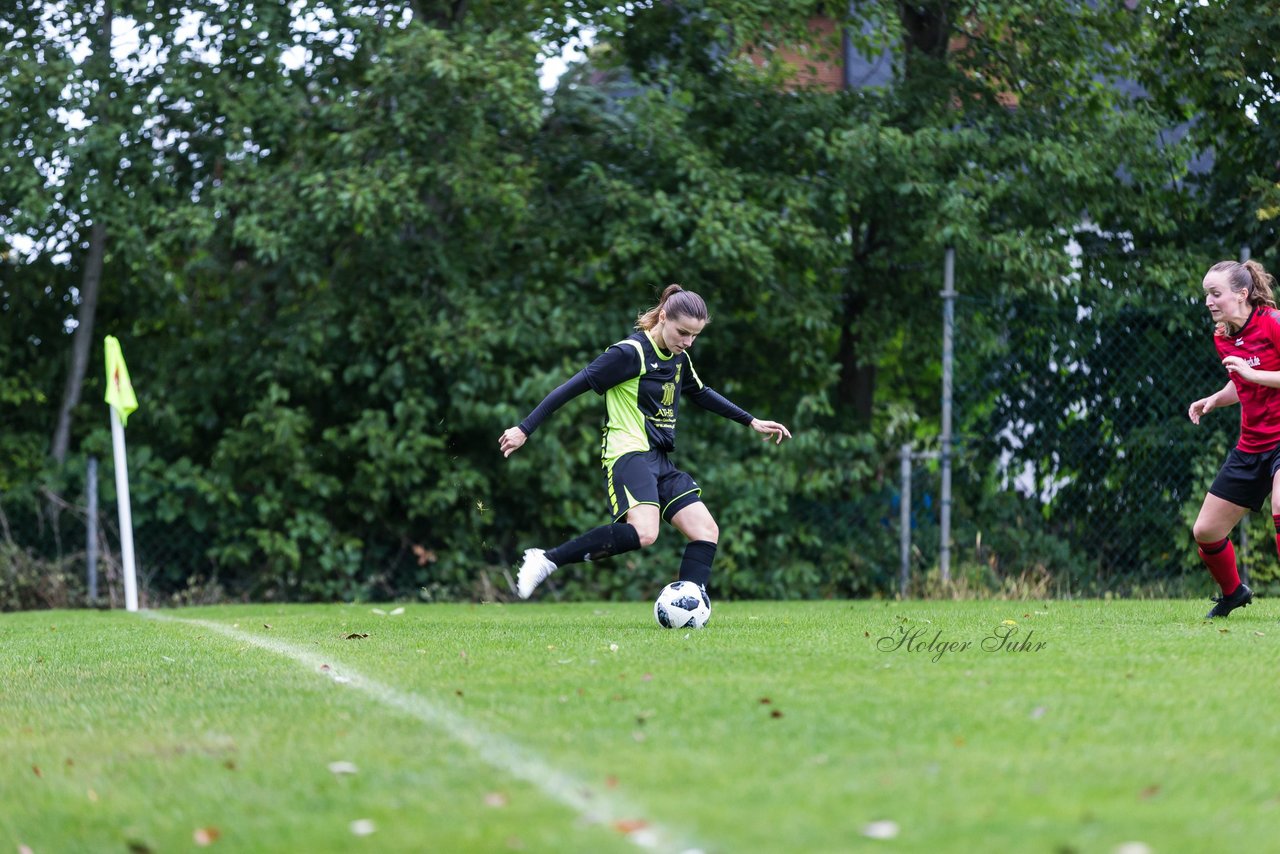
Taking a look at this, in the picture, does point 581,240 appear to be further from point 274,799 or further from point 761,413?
point 274,799

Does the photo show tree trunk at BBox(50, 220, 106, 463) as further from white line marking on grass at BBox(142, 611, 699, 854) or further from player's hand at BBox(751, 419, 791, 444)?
white line marking on grass at BBox(142, 611, 699, 854)

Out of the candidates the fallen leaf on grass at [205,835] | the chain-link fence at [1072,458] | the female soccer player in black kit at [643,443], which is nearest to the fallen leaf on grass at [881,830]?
the fallen leaf on grass at [205,835]

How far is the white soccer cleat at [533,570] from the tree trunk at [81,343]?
26.7 feet

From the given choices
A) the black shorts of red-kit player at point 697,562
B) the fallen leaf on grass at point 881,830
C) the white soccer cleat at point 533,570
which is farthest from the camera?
the black shorts of red-kit player at point 697,562

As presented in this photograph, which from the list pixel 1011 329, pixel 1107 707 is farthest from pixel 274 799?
pixel 1011 329

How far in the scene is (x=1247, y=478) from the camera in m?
7.95

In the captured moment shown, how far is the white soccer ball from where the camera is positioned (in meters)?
7.84

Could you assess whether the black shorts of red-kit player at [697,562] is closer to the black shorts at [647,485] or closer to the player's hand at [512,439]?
the black shorts at [647,485]

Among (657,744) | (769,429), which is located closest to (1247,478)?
(769,429)

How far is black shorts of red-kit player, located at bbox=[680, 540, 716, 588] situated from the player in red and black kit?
262 cm

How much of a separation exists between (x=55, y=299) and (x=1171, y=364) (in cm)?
1021

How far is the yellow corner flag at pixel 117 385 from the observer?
12539 mm

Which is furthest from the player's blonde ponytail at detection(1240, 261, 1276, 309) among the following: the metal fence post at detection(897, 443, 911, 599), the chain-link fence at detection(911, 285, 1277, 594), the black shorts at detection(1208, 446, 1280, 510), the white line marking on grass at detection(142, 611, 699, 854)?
the metal fence post at detection(897, 443, 911, 599)

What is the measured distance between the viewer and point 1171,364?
12.2 m
